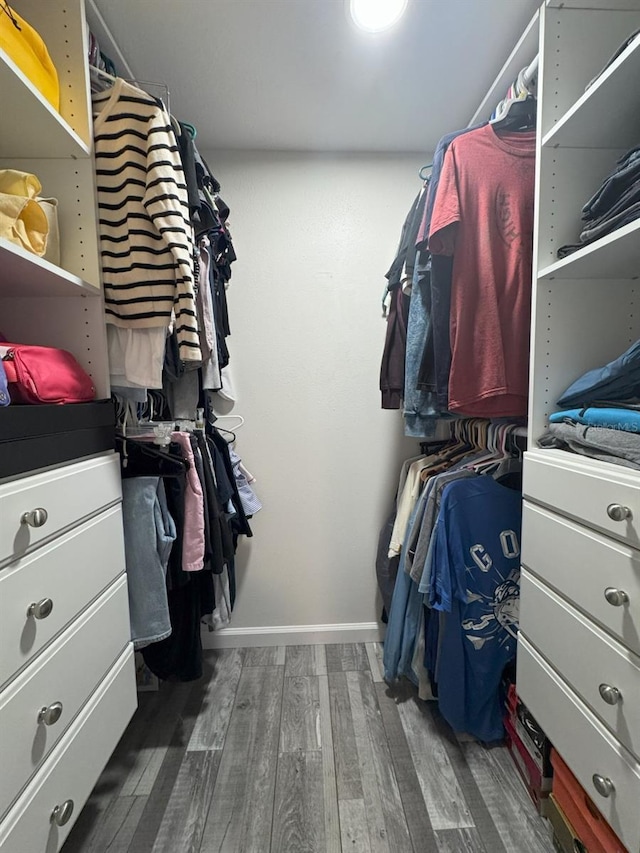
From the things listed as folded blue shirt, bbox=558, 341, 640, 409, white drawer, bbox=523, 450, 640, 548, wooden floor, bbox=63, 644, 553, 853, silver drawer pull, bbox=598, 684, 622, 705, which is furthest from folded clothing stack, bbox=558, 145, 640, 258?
wooden floor, bbox=63, 644, 553, 853

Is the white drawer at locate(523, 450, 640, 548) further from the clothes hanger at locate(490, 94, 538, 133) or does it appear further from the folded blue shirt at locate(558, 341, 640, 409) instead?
the clothes hanger at locate(490, 94, 538, 133)

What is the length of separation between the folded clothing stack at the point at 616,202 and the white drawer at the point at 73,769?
1590 millimetres

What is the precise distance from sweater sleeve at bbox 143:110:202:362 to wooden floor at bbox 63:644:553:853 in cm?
135

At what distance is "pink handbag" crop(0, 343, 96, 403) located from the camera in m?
0.75

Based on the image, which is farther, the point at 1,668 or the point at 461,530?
the point at 461,530

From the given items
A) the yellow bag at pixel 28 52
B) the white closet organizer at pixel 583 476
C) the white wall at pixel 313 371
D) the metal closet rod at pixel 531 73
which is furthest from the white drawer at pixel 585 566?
the yellow bag at pixel 28 52

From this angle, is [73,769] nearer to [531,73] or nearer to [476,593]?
[476,593]

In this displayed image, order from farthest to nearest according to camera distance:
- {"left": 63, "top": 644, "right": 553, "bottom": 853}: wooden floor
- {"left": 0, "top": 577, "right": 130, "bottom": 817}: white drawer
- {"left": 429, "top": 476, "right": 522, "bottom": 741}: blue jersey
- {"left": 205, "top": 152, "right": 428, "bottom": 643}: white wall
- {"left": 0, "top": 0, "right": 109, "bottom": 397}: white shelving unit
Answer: {"left": 205, "top": 152, "right": 428, "bottom": 643}: white wall, {"left": 429, "top": 476, "right": 522, "bottom": 741}: blue jersey, {"left": 63, "top": 644, "right": 553, "bottom": 853}: wooden floor, {"left": 0, "top": 0, "right": 109, "bottom": 397}: white shelving unit, {"left": 0, "top": 577, "right": 130, "bottom": 817}: white drawer

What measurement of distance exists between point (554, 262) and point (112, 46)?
1.44 m

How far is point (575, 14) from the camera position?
921 millimetres

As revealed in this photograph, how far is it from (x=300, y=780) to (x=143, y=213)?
1.71 metres

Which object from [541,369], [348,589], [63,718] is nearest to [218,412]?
[348,589]

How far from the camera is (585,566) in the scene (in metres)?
0.79

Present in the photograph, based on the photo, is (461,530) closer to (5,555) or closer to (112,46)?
(5,555)
